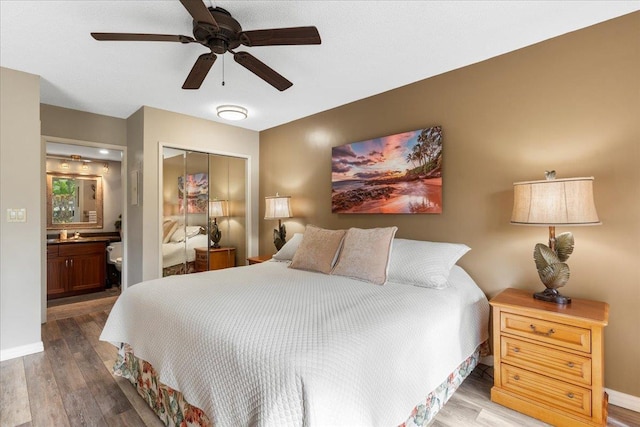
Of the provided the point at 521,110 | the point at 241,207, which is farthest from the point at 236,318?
the point at 241,207

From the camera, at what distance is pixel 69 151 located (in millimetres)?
4785

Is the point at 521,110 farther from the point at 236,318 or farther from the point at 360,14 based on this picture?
the point at 236,318

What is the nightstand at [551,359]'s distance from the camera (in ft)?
5.46

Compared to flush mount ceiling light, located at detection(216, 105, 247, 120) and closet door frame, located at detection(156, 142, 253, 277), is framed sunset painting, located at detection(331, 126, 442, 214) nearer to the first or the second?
flush mount ceiling light, located at detection(216, 105, 247, 120)

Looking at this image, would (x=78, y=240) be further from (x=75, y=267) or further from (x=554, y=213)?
(x=554, y=213)

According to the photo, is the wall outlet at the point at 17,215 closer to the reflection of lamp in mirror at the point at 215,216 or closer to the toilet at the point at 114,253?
the reflection of lamp in mirror at the point at 215,216

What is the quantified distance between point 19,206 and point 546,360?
414 centimetres

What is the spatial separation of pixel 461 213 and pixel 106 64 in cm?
319

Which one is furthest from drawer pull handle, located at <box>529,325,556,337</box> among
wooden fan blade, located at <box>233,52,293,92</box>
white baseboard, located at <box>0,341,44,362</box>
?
white baseboard, located at <box>0,341,44,362</box>

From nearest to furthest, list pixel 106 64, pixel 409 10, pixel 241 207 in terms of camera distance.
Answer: pixel 409 10, pixel 106 64, pixel 241 207

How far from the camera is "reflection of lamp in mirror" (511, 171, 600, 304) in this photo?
69.8 inches

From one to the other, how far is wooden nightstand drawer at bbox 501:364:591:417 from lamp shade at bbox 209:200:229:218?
11.7 feet

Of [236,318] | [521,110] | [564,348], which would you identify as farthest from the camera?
[521,110]

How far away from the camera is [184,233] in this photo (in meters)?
3.92
